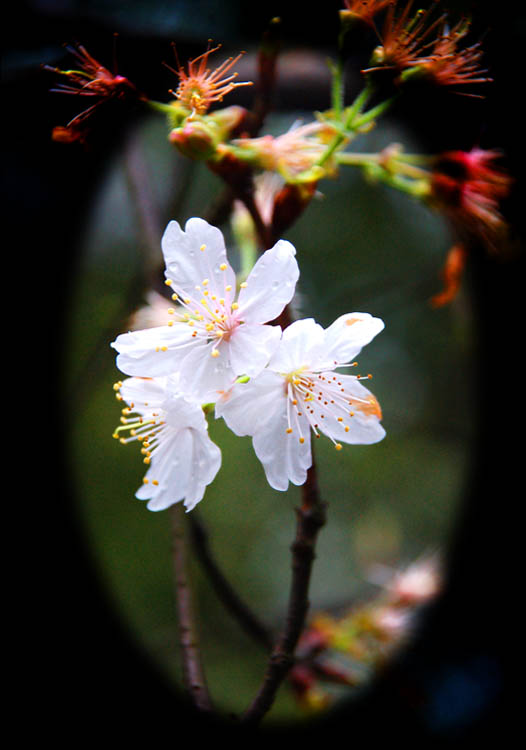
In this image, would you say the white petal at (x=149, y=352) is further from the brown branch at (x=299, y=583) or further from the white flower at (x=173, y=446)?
the brown branch at (x=299, y=583)

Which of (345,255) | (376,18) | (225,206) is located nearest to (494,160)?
(376,18)

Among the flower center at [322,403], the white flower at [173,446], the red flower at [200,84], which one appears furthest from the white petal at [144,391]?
the red flower at [200,84]

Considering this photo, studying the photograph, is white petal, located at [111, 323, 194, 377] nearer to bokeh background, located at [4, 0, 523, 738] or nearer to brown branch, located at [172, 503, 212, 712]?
bokeh background, located at [4, 0, 523, 738]

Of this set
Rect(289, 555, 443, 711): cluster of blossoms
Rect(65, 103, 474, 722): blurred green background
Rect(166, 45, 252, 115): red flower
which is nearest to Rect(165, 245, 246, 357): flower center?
Rect(166, 45, 252, 115): red flower

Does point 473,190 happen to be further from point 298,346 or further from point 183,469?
point 183,469

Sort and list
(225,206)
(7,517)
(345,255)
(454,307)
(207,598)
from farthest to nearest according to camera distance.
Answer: (345,255)
(454,307)
(207,598)
(7,517)
(225,206)

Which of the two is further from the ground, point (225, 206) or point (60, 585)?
point (225, 206)

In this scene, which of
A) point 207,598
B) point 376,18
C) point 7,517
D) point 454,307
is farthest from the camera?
point 454,307

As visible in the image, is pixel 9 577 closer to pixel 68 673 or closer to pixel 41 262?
pixel 68 673
